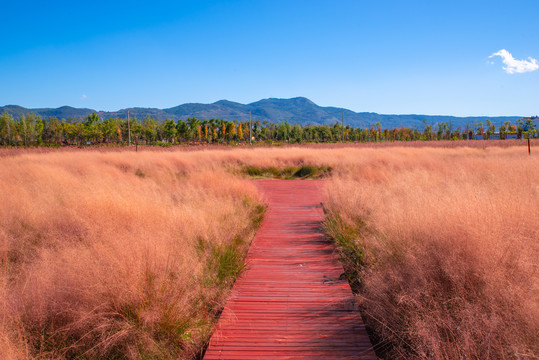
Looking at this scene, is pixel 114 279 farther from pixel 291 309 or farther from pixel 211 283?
pixel 291 309

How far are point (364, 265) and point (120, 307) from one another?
303cm

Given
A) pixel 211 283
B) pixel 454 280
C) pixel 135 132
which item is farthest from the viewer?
pixel 135 132

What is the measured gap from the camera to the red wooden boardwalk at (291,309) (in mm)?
3133

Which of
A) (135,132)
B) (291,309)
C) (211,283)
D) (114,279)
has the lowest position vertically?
(291,309)

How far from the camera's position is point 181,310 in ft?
10.7

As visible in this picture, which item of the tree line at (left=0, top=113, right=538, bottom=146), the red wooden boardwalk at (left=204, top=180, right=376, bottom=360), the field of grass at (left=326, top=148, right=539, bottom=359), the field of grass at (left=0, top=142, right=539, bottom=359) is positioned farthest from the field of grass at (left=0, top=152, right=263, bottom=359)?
the tree line at (left=0, top=113, right=538, bottom=146)

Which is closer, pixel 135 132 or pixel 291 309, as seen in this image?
pixel 291 309

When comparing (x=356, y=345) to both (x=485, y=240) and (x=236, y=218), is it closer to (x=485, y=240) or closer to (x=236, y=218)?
(x=485, y=240)

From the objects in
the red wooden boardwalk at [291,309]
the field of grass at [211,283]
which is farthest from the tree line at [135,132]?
the field of grass at [211,283]

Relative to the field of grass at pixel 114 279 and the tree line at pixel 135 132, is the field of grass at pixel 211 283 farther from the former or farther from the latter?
the tree line at pixel 135 132

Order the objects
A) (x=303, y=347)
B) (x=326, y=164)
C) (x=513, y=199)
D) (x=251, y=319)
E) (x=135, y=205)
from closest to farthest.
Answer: (x=303, y=347), (x=251, y=319), (x=513, y=199), (x=135, y=205), (x=326, y=164)

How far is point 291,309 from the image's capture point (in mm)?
3869

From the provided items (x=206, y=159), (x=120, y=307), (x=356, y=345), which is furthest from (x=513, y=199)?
(x=206, y=159)

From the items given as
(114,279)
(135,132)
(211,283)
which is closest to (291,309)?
(211,283)
